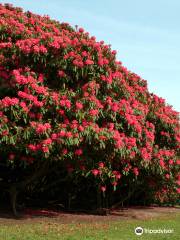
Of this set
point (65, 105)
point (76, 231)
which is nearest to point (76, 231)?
point (76, 231)

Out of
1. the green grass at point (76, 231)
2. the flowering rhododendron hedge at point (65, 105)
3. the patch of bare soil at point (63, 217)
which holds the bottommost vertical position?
the green grass at point (76, 231)

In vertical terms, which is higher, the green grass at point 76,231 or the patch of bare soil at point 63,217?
the patch of bare soil at point 63,217

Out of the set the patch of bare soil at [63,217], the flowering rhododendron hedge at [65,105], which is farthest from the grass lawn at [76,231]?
the flowering rhododendron hedge at [65,105]

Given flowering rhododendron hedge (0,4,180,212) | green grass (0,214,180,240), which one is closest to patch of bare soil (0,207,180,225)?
green grass (0,214,180,240)

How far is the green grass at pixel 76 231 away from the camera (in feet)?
40.6

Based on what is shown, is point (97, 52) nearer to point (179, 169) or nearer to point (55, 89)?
point (55, 89)

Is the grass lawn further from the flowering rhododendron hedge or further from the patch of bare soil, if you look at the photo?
the flowering rhododendron hedge

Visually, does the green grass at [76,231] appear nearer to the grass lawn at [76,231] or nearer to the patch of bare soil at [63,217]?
the grass lawn at [76,231]

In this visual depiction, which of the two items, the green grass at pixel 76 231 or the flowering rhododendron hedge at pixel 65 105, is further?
the flowering rhododendron hedge at pixel 65 105

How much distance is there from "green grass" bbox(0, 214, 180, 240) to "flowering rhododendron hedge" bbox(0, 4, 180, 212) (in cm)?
196

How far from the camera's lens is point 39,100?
578 inches

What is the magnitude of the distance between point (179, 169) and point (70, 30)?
8228 millimetres

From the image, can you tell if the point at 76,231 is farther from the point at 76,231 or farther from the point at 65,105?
the point at 65,105

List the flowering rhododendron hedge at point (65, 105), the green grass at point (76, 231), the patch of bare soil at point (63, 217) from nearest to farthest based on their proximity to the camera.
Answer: the green grass at point (76, 231), the flowering rhododendron hedge at point (65, 105), the patch of bare soil at point (63, 217)
